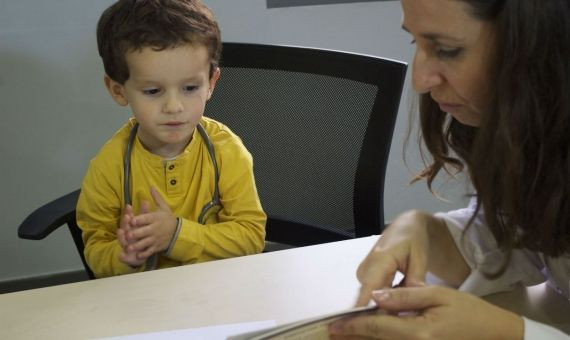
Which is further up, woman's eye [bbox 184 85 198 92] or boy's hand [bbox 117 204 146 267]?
woman's eye [bbox 184 85 198 92]

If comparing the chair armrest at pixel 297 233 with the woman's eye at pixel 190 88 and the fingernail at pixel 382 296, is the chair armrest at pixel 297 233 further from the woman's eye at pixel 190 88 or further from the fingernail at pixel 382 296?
the fingernail at pixel 382 296

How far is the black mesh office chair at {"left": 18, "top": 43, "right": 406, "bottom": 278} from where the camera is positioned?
150 centimetres

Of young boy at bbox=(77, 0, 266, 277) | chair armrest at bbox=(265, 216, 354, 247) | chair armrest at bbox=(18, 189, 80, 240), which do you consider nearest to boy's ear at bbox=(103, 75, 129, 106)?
young boy at bbox=(77, 0, 266, 277)

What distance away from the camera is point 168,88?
1.29m

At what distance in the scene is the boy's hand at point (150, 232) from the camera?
1.25m

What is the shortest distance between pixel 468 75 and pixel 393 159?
1.88 meters

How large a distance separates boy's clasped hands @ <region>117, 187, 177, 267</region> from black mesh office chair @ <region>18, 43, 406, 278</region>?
271 mm

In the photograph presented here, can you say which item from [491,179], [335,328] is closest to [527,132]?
[491,179]

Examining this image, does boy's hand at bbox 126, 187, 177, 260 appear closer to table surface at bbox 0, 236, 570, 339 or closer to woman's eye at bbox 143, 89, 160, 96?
table surface at bbox 0, 236, 570, 339

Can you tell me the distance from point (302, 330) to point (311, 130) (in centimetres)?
83

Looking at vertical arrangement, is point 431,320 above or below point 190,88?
below

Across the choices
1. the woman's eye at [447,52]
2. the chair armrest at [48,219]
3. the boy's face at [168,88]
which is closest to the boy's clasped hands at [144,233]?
the boy's face at [168,88]

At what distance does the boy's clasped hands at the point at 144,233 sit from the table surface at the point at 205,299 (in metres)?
0.08

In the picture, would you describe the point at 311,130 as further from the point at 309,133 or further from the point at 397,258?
the point at 397,258
